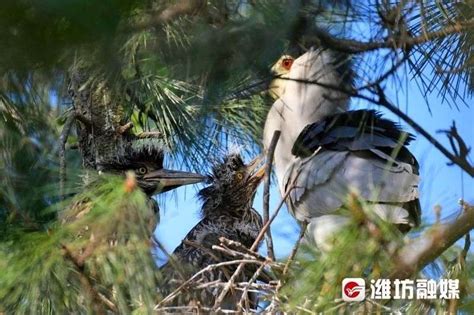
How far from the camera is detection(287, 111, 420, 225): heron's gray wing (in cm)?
285

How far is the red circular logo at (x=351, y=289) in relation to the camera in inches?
72.2

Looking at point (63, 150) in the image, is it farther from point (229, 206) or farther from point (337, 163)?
point (229, 206)

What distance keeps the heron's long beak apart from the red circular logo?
72.1 inches

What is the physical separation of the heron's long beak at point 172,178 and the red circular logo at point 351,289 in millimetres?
1832

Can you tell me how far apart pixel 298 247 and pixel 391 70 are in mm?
423

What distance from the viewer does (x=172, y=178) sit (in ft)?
12.1

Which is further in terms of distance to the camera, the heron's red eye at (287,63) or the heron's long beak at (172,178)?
the heron's long beak at (172,178)

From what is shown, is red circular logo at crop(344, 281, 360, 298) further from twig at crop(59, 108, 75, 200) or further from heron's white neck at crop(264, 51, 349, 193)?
heron's white neck at crop(264, 51, 349, 193)

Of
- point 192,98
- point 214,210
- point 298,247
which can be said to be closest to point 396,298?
point 298,247

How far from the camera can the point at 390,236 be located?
1.75 m

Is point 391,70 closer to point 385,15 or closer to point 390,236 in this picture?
point 385,15

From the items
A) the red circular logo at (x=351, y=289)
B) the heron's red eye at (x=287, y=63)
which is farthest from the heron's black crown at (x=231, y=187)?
the red circular logo at (x=351, y=289)

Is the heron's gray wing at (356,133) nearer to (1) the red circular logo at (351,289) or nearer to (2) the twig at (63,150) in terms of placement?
(2) the twig at (63,150)

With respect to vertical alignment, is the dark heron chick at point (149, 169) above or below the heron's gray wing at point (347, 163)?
above
